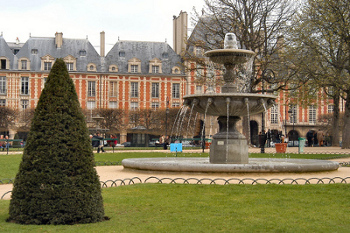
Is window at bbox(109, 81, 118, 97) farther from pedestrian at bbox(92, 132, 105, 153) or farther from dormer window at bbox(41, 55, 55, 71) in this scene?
pedestrian at bbox(92, 132, 105, 153)

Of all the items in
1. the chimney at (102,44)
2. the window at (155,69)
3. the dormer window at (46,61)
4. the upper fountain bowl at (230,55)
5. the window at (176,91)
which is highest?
the chimney at (102,44)

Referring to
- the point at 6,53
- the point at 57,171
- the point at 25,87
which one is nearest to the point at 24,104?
the point at 25,87

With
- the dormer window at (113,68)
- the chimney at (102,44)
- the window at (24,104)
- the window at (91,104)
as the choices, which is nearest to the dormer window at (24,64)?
the window at (24,104)

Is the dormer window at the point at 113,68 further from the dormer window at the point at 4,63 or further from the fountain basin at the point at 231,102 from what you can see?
the fountain basin at the point at 231,102

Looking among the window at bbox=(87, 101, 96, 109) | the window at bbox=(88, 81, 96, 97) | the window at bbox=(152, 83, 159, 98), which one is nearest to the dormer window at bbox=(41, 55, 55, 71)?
the window at bbox=(88, 81, 96, 97)

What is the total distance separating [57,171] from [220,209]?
2303mm

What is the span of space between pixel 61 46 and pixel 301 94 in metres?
32.5

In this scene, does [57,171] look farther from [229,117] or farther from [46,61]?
[46,61]

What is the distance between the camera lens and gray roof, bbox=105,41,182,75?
183 feet

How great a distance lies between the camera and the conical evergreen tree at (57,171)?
5500 mm

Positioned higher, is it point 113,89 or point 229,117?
point 113,89

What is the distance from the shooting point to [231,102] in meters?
12.4

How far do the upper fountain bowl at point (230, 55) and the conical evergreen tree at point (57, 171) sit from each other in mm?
7913

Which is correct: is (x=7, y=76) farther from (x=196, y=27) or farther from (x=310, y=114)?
(x=310, y=114)
